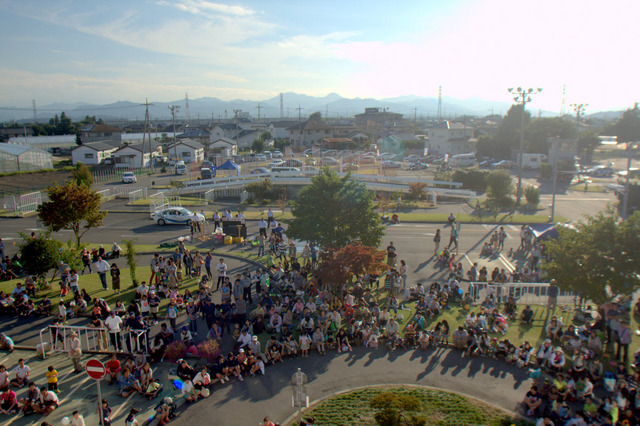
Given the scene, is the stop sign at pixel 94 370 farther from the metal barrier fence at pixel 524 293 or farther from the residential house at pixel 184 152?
the residential house at pixel 184 152

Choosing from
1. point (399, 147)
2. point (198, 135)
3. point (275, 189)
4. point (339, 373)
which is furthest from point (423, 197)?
point (198, 135)

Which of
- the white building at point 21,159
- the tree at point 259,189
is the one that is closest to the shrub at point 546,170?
the tree at point 259,189

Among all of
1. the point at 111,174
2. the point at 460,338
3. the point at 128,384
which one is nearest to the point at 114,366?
the point at 128,384

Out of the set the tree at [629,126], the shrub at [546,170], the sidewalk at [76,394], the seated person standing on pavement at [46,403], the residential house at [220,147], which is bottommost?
the sidewalk at [76,394]

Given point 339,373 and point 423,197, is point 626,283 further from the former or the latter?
point 423,197

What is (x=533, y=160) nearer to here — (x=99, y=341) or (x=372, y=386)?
(x=372, y=386)
